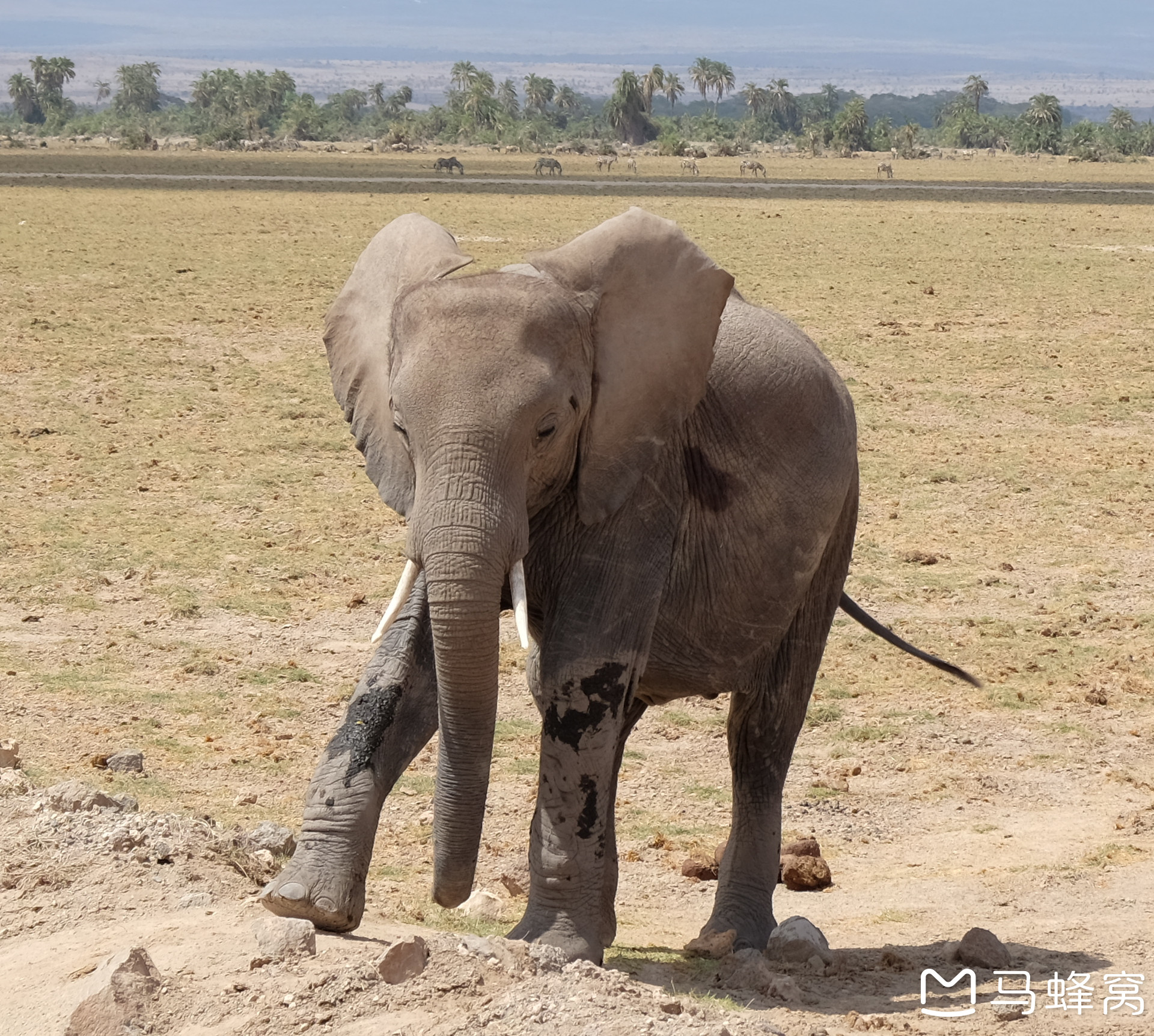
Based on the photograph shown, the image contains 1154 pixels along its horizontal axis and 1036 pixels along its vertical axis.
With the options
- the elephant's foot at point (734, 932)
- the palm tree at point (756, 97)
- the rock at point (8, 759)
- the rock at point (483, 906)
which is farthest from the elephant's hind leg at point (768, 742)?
the palm tree at point (756, 97)

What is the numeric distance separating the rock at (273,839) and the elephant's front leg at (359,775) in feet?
3.00

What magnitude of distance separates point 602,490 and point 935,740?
3694 millimetres

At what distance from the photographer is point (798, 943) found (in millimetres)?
5500

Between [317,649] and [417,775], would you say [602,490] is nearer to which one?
[417,775]

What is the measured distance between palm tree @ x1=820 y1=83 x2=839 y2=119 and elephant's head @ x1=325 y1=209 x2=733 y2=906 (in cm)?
17590

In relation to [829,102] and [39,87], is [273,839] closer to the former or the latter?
[39,87]

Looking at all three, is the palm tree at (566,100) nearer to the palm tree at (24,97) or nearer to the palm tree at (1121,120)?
the palm tree at (24,97)

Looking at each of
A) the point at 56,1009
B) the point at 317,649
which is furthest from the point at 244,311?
the point at 56,1009

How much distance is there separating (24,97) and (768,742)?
6372 inches

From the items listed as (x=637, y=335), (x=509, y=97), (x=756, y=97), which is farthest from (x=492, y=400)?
(x=756, y=97)

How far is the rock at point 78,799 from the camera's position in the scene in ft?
18.4

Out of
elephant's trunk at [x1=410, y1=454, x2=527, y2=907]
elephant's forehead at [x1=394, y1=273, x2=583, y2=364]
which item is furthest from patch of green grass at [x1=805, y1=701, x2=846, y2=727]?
elephant's forehead at [x1=394, y1=273, x2=583, y2=364]

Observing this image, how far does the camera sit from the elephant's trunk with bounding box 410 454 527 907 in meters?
4.45

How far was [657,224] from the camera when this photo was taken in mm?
5062
